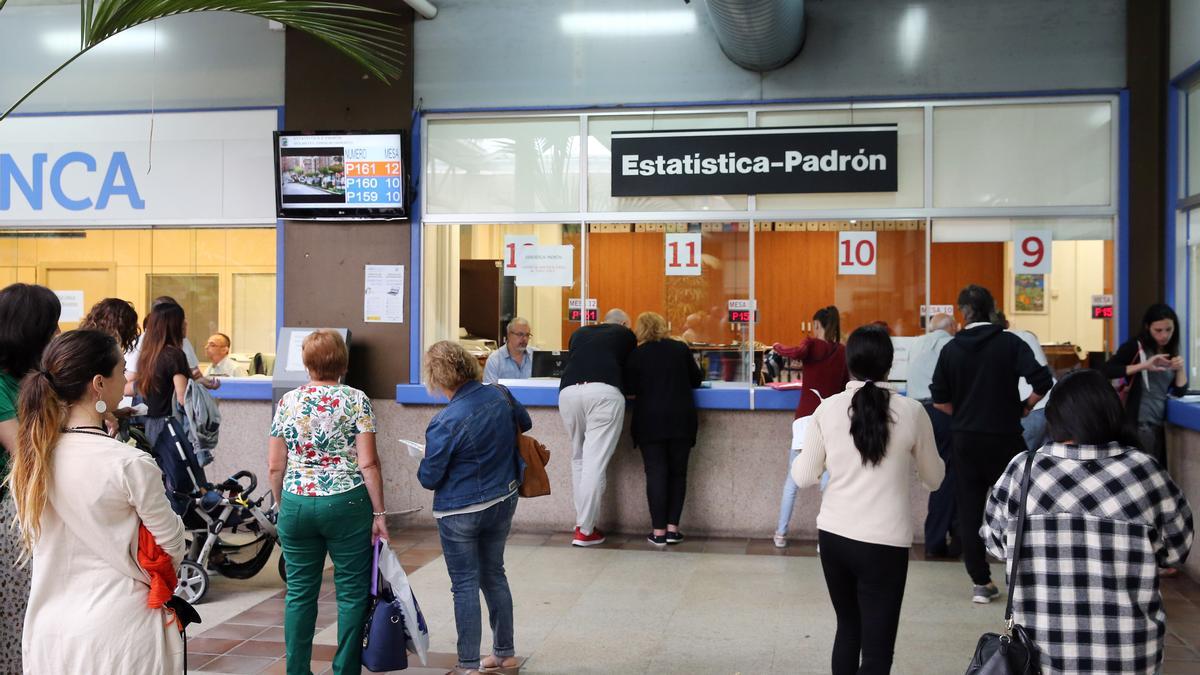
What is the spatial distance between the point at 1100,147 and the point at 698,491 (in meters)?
3.74

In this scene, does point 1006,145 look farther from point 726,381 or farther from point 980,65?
point 726,381

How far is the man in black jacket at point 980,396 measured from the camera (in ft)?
19.3

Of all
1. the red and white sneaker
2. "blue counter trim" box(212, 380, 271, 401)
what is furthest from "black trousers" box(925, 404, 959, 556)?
"blue counter trim" box(212, 380, 271, 401)

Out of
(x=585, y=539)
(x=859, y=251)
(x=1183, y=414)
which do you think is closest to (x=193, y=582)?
(x=585, y=539)

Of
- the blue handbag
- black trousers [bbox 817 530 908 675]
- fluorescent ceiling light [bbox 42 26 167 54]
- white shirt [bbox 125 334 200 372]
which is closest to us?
black trousers [bbox 817 530 908 675]

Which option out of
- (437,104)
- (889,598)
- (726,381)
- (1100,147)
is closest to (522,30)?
(437,104)

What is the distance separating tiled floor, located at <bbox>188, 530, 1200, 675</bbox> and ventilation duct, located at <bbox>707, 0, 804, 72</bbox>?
11.3ft

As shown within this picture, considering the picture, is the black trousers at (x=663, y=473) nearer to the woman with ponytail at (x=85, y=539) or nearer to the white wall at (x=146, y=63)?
the white wall at (x=146, y=63)

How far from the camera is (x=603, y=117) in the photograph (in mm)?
8383

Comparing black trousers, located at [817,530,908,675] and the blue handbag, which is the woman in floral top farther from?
black trousers, located at [817,530,908,675]

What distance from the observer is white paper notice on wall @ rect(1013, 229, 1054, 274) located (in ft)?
25.6

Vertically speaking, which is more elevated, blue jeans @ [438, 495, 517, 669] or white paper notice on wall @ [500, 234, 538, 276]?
white paper notice on wall @ [500, 234, 538, 276]

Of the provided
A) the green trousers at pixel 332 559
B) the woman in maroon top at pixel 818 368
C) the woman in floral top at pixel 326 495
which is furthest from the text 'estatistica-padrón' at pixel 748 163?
the green trousers at pixel 332 559

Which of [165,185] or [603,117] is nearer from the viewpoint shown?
[603,117]
